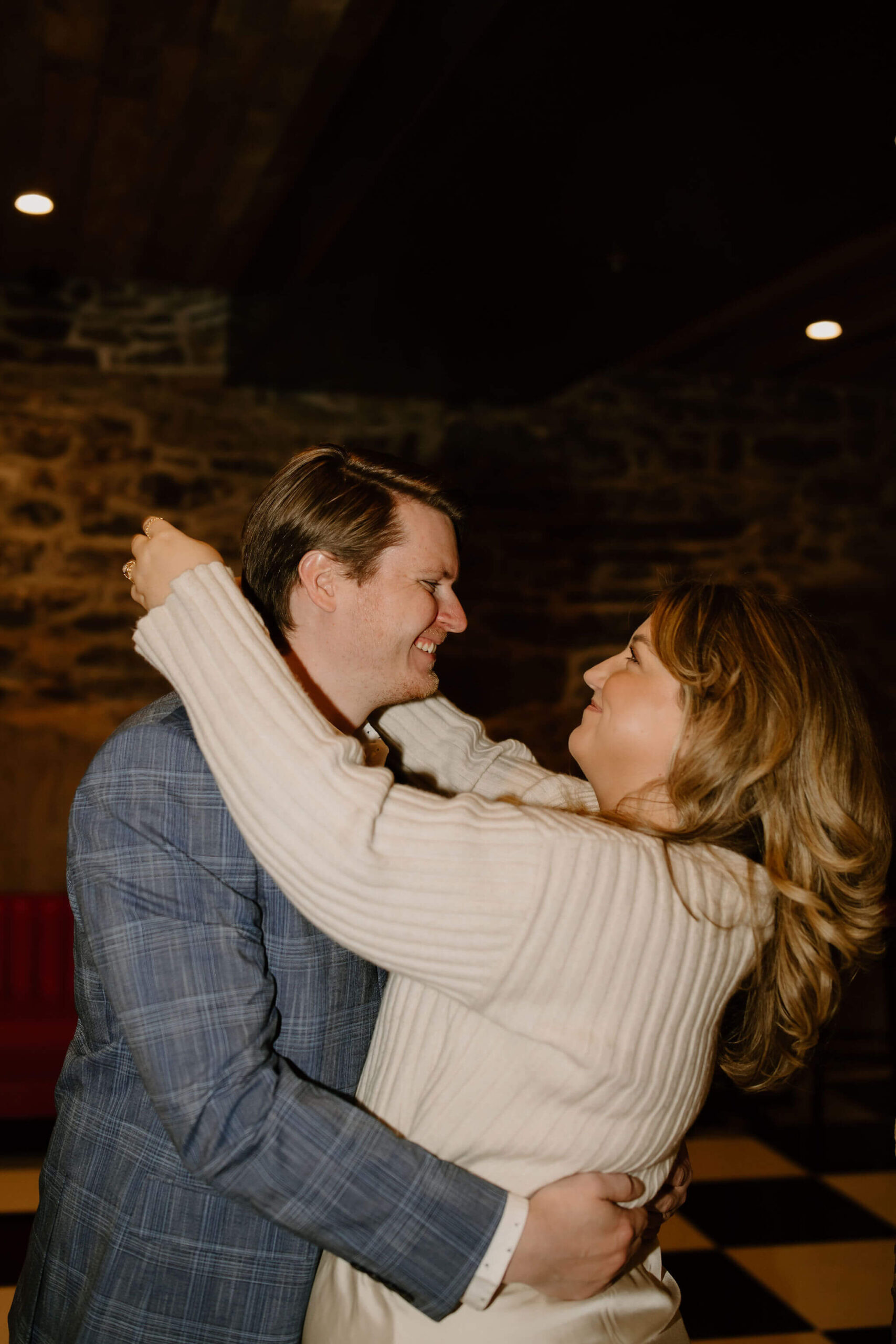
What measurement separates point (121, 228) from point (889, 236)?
2986 mm

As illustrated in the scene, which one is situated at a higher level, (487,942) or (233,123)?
(233,123)

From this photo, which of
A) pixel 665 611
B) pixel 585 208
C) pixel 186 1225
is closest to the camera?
pixel 186 1225

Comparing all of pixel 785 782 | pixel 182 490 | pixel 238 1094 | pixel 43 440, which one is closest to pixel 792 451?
pixel 182 490

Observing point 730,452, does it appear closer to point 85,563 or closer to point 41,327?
point 85,563

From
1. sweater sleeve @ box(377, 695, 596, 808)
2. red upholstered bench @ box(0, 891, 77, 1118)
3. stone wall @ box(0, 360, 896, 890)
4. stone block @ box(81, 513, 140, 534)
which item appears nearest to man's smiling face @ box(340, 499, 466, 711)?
sweater sleeve @ box(377, 695, 596, 808)

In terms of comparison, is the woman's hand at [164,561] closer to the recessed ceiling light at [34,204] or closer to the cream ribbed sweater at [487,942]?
the cream ribbed sweater at [487,942]

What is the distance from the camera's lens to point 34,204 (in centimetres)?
405

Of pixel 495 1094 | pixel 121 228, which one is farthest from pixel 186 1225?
pixel 121 228

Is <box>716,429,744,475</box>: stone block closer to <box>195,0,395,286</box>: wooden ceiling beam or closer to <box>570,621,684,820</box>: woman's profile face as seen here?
<box>195,0,395,286</box>: wooden ceiling beam

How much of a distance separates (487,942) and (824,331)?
185 inches

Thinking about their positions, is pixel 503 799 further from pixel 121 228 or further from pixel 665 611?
pixel 121 228

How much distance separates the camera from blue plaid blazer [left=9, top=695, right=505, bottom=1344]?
104 cm

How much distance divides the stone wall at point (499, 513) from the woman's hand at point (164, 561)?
377cm

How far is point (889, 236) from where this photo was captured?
12.4 feet
